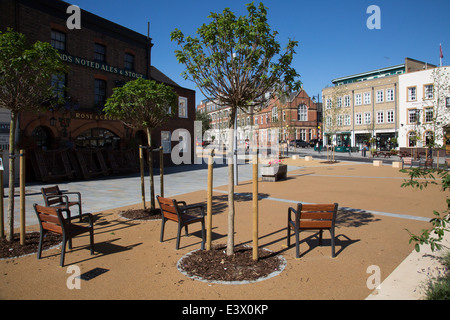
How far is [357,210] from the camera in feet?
28.8

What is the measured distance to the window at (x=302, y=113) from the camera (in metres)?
68.4

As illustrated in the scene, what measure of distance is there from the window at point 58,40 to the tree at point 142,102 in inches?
447

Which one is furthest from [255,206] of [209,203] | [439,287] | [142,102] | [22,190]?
[142,102]

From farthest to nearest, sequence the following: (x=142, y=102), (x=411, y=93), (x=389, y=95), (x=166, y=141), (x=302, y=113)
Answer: (x=302, y=113) → (x=389, y=95) → (x=411, y=93) → (x=166, y=141) → (x=142, y=102)

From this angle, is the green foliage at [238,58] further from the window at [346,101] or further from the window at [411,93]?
the window at [346,101]

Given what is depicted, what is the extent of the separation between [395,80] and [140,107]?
156 ft

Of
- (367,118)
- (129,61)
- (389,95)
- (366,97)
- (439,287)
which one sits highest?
(366,97)

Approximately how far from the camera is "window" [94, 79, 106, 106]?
733 inches

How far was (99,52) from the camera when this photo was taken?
1911 centimetres

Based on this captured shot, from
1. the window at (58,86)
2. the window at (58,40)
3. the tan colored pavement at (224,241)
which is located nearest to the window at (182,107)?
the window at (58,40)

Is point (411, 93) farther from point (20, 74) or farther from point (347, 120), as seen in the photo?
point (20, 74)

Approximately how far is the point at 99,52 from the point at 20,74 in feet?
49.2
